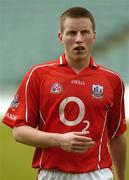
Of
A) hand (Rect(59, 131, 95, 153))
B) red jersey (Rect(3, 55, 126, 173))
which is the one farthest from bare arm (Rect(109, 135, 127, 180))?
hand (Rect(59, 131, 95, 153))

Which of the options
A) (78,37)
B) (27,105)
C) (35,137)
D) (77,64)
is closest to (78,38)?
(78,37)

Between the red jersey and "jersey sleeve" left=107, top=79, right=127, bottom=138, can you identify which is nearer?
the red jersey

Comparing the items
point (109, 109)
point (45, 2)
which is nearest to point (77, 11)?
point (109, 109)

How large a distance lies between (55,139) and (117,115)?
21.2 inches

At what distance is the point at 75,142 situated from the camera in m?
2.57

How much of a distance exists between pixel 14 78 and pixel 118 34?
109 centimetres

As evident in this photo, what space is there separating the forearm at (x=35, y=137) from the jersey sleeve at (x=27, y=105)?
5cm

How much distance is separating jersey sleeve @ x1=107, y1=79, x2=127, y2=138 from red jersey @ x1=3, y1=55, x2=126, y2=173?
10 centimetres

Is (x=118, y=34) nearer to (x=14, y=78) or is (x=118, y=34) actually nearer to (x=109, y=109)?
(x=14, y=78)

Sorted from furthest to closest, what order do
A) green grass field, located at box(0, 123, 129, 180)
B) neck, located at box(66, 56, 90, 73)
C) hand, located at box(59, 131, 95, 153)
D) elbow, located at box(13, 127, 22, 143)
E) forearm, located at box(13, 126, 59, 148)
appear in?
green grass field, located at box(0, 123, 129, 180) → neck, located at box(66, 56, 90, 73) → elbow, located at box(13, 127, 22, 143) → forearm, located at box(13, 126, 59, 148) → hand, located at box(59, 131, 95, 153)

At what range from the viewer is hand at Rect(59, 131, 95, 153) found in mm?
2574

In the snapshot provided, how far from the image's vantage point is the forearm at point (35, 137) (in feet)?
8.87

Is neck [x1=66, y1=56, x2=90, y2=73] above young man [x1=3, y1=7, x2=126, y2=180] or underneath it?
above

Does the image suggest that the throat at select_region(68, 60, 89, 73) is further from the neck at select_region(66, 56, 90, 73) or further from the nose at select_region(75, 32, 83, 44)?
the nose at select_region(75, 32, 83, 44)
